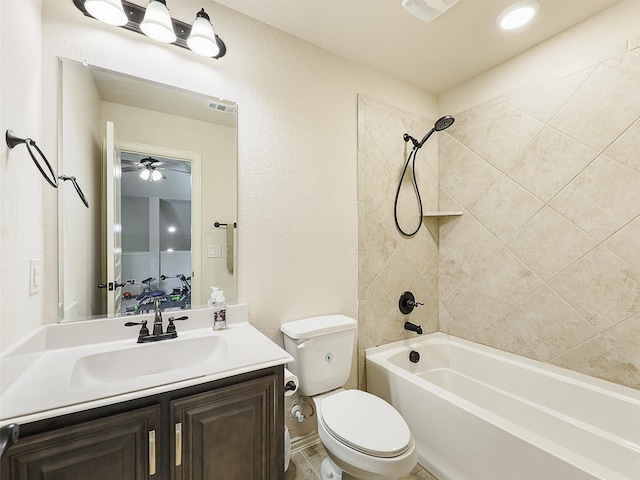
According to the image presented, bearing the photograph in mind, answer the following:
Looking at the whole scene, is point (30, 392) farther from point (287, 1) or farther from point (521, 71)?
point (521, 71)

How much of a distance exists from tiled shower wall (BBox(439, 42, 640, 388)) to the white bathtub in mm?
120

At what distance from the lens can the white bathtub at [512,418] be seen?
49.5 inches

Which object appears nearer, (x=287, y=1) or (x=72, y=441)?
(x=72, y=441)

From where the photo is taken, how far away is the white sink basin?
1.15 metres

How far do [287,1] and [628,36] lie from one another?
1.83 metres

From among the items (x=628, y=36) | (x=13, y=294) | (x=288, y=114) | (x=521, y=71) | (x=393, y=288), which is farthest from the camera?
(x=393, y=288)

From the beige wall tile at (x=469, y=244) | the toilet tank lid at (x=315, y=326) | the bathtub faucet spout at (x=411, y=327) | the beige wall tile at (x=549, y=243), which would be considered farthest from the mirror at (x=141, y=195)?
the beige wall tile at (x=549, y=243)

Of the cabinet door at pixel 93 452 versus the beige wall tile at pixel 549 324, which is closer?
the cabinet door at pixel 93 452

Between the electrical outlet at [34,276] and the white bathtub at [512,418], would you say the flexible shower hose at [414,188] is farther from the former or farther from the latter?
the electrical outlet at [34,276]

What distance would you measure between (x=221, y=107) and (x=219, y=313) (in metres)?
1.12

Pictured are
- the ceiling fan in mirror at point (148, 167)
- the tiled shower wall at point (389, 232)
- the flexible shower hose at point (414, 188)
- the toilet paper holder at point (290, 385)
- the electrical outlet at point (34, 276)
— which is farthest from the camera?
the flexible shower hose at point (414, 188)

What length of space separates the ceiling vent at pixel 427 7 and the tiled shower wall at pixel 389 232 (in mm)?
635

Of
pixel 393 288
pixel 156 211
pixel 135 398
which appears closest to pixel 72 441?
pixel 135 398

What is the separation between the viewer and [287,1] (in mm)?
1569
